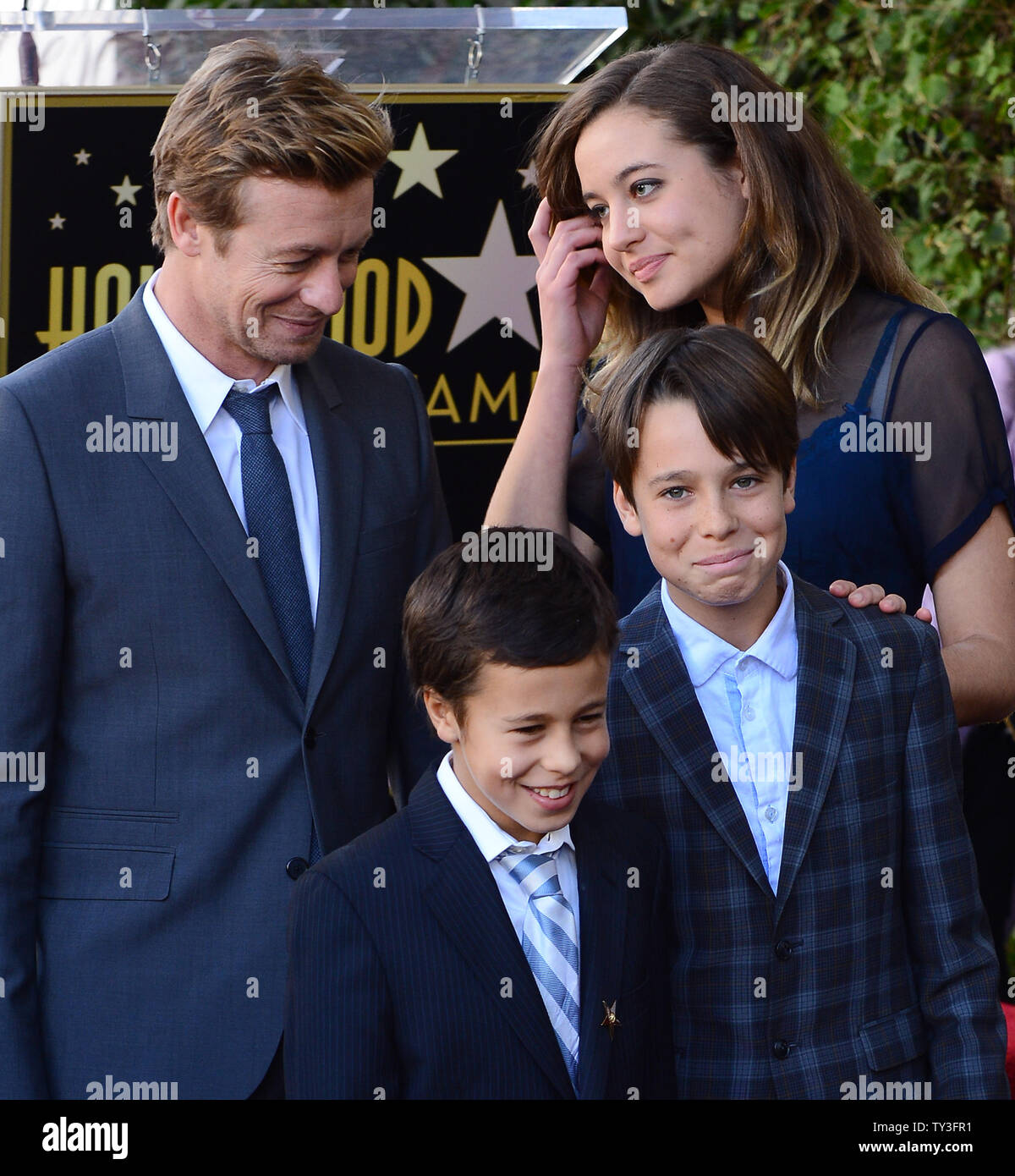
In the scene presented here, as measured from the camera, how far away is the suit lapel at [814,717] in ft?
6.90

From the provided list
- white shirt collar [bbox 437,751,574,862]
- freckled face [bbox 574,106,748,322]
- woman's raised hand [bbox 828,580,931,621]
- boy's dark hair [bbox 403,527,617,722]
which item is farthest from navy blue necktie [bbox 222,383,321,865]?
woman's raised hand [bbox 828,580,931,621]

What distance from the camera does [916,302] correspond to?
104 inches

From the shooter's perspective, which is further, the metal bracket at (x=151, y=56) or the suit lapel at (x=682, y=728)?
the metal bracket at (x=151, y=56)

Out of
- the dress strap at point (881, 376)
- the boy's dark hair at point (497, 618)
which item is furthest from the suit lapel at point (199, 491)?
the dress strap at point (881, 376)

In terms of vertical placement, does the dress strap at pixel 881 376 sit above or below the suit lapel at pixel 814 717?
above

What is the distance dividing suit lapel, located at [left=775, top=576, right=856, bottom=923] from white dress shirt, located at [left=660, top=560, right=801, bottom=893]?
24 millimetres

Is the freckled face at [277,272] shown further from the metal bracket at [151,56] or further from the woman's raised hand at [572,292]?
the metal bracket at [151,56]

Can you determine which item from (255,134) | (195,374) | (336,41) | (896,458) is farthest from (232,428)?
(336,41)

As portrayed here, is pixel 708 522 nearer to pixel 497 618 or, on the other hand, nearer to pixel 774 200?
pixel 497 618

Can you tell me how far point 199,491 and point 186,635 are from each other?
0.66 feet

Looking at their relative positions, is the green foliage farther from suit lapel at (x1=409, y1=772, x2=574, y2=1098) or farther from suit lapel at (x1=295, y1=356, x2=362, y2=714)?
suit lapel at (x1=409, y1=772, x2=574, y2=1098)

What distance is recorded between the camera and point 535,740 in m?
1.96

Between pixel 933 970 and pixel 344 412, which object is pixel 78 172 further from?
pixel 933 970
